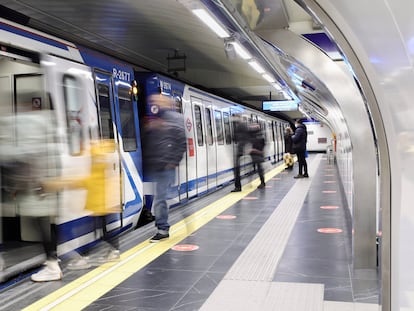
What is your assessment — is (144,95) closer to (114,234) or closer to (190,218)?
(190,218)

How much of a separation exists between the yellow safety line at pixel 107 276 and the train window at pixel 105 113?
4.94 feet

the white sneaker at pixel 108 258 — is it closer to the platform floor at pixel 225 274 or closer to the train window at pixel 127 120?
the platform floor at pixel 225 274

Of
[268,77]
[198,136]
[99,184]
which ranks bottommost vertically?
[99,184]

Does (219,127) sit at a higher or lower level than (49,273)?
higher

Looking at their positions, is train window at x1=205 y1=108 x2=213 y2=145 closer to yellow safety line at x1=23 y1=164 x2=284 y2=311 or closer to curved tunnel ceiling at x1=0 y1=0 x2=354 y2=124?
curved tunnel ceiling at x1=0 y1=0 x2=354 y2=124

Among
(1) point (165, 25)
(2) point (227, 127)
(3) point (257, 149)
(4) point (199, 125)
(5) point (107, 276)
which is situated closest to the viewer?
(5) point (107, 276)

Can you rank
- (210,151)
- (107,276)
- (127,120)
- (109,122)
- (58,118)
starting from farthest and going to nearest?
1. (210,151)
2. (127,120)
3. (109,122)
4. (58,118)
5. (107,276)

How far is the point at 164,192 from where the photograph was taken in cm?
589

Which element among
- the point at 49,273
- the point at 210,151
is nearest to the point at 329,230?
the point at 49,273

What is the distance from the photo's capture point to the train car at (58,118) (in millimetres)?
4363

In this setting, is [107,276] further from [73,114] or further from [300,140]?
[300,140]

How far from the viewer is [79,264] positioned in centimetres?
489

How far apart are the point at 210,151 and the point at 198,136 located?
95 cm

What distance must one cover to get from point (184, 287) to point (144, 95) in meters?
4.35
